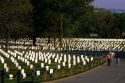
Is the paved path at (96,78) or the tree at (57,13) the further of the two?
the tree at (57,13)

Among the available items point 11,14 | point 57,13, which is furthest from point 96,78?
point 57,13

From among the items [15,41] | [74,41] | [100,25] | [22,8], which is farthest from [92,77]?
[100,25]

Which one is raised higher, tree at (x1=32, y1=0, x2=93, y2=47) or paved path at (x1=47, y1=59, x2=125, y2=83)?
tree at (x1=32, y1=0, x2=93, y2=47)

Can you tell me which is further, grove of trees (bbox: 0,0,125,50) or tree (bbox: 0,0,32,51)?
grove of trees (bbox: 0,0,125,50)

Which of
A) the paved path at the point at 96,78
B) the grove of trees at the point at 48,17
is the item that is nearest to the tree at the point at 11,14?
the grove of trees at the point at 48,17

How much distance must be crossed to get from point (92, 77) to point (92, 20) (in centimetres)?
10042

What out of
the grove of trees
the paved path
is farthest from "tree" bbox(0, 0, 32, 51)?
the paved path

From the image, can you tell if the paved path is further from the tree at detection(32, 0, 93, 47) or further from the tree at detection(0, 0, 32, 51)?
the tree at detection(32, 0, 93, 47)

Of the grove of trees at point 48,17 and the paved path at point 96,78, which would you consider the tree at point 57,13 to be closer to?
the grove of trees at point 48,17

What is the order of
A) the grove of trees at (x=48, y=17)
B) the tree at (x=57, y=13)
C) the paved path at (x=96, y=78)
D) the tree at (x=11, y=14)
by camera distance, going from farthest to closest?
the tree at (x=57, y=13)
the grove of trees at (x=48, y=17)
the tree at (x=11, y=14)
the paved path at (x=96, y=78)

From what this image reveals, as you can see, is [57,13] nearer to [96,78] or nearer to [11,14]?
[11,14]

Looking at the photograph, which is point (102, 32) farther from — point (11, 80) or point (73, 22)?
point (11, 80)

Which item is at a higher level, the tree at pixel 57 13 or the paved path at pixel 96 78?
the tree at pixel 57 13

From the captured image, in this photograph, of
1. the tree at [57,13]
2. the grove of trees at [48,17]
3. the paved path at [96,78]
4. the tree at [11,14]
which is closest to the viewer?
the paved path at [96,78]
